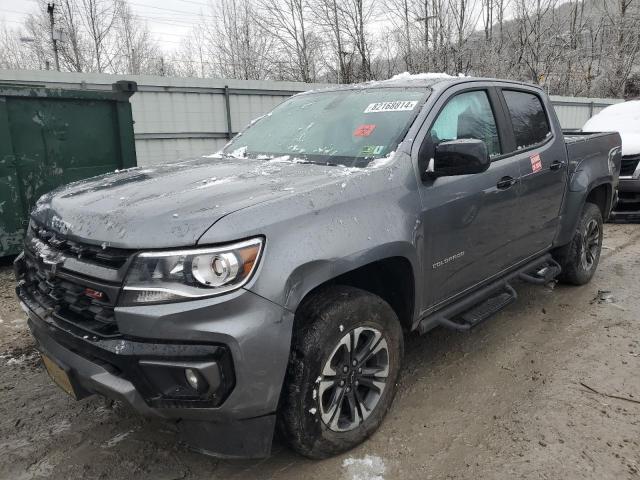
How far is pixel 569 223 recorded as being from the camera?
14.0 ft

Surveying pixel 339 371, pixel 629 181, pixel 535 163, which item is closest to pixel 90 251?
pixel 339 371

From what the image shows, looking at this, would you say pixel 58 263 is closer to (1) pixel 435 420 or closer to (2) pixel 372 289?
(2) pixel 372 289

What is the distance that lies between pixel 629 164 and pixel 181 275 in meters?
7.42

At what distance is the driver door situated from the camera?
9.02ft

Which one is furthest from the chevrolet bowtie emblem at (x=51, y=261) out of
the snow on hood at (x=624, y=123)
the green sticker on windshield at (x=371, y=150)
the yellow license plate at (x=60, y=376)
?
the snow on hood at (x=624, y=123)

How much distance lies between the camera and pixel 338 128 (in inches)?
121

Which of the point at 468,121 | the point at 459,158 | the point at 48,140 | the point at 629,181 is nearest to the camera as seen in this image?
the point at 459,158

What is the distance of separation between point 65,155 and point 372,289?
4314mm

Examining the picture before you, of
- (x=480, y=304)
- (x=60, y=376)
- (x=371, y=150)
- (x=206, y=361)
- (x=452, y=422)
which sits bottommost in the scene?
(x=452, y=422)

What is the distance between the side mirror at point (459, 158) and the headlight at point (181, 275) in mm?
1318

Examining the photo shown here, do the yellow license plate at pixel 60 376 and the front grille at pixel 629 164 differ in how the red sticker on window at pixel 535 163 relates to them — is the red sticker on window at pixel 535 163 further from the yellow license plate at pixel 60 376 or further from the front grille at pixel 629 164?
the front grille at pixel 629 164

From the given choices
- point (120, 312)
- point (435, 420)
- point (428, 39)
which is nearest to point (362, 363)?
point (435, 420)

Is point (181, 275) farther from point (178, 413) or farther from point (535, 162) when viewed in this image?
point (535, 162)

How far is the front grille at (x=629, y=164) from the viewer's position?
23.7 ft
